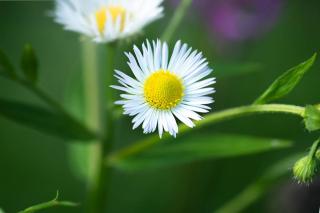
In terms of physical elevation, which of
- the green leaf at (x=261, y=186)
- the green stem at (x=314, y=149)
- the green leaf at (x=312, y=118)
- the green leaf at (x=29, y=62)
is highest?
the green leaf at (x=29, y=62)

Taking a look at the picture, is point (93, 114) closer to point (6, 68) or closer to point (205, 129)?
point (6, 68)

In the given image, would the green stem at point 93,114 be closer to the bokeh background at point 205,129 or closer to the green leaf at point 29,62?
the bokeh background at point 205,129

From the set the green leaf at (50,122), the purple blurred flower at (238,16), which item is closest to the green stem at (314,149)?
the green leaf at (50,122)

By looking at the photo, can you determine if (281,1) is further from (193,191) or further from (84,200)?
(84,200)

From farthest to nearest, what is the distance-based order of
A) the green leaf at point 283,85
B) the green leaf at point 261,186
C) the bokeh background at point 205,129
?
1. the bokeh background at point 205,129
2. the green leaf at point 261,186
3. the green leaf at point 283,85

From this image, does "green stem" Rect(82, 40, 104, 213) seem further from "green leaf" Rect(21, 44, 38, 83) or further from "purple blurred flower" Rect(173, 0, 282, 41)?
"purple blurred flower" Rect(173, 0, 282, 41)

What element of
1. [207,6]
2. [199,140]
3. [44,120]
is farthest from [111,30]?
[207,6]

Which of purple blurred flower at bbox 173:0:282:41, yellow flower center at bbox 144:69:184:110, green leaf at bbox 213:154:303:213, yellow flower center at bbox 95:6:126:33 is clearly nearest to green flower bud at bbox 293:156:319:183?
yellow flower center at bbox 144:69:184:110
